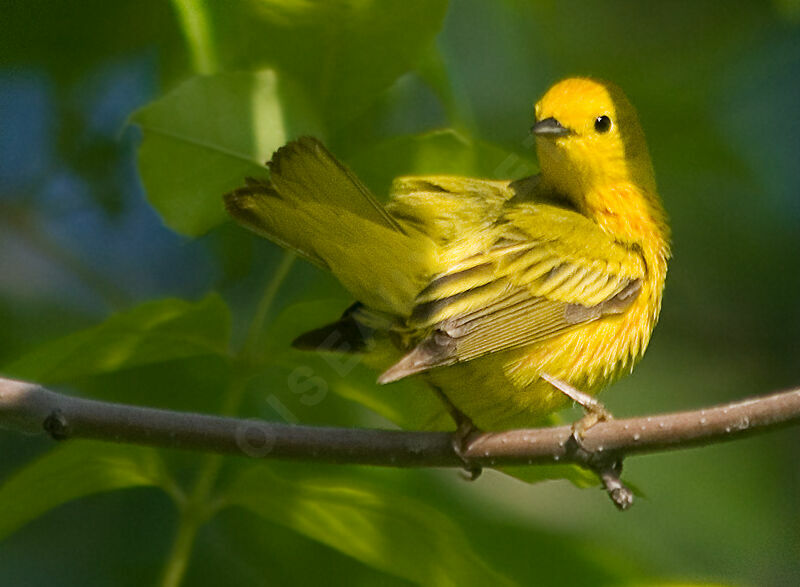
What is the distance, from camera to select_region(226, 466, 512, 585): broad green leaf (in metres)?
1.89

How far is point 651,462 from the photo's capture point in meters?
4.08

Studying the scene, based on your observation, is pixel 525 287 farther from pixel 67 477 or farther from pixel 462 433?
pixel 67 477

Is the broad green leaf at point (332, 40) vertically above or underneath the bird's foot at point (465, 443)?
above

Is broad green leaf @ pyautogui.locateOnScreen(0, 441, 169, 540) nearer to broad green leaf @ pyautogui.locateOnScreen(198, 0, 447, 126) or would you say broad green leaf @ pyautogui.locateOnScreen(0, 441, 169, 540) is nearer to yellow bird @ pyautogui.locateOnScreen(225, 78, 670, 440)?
yellow bird @ pyautogui.locateOnScreen(225, 78, 670, 440)

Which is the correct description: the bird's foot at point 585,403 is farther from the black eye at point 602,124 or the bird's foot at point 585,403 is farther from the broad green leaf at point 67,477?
the broad green leaf at point 67,477

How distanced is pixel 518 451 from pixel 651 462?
7.02ft

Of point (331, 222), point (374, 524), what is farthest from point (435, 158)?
point (374, 524)

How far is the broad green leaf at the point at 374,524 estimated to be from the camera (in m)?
1.89

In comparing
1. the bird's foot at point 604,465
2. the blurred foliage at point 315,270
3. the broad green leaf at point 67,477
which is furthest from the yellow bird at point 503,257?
the broad green leaf at point 67,477

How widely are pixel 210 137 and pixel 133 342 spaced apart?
446 millimetres

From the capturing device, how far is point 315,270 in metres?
3.04

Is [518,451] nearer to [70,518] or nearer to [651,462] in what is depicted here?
[70,518]

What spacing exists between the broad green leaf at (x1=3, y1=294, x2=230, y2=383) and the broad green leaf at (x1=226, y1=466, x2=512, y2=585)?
0.28 m

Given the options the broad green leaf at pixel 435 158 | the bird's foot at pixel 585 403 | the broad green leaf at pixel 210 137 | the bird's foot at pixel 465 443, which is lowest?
the bird's foot at pixel 585 403
